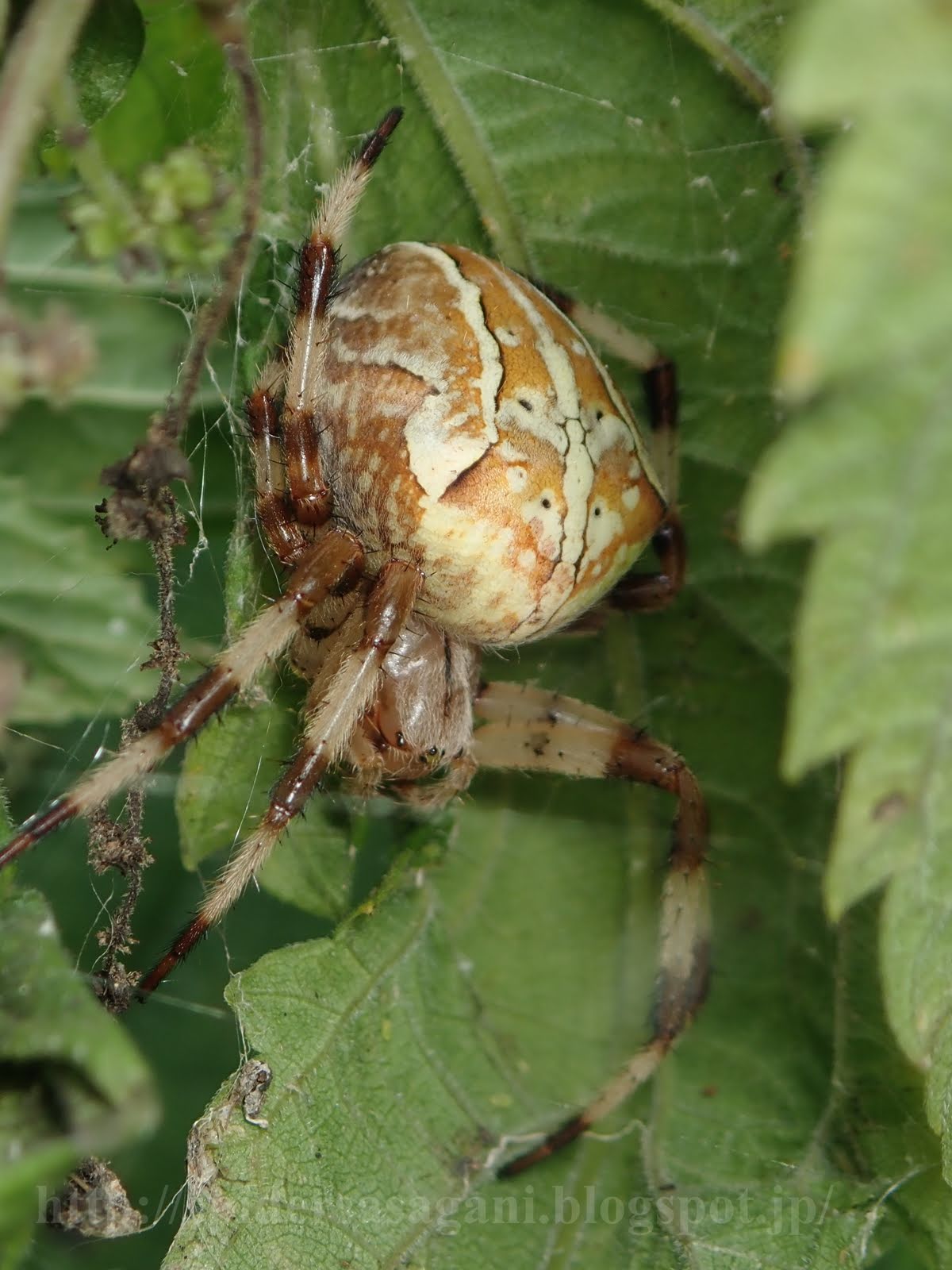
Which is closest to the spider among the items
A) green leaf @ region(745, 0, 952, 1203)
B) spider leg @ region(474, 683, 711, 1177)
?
spider leg @ region(474, 683, 711, 1177)

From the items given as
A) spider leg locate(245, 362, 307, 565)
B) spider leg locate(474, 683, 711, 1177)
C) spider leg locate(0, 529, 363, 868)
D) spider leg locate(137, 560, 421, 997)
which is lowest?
spider leg locate(474, 683, 711, 1177)

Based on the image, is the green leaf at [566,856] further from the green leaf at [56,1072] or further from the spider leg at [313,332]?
the green leaf at [56,1072]

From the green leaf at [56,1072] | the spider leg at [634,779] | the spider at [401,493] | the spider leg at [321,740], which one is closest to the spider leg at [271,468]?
the spider at [401,493]

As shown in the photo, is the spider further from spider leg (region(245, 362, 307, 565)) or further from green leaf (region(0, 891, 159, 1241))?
green leaf (region(0, 891, 159, 1241))

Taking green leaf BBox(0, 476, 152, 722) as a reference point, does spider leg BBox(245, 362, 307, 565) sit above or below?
above

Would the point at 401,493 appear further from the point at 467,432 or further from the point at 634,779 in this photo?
the point at 634,779

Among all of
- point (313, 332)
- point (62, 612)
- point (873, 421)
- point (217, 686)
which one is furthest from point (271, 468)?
point (873, 421)

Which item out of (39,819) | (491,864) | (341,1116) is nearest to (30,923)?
(39,819)
